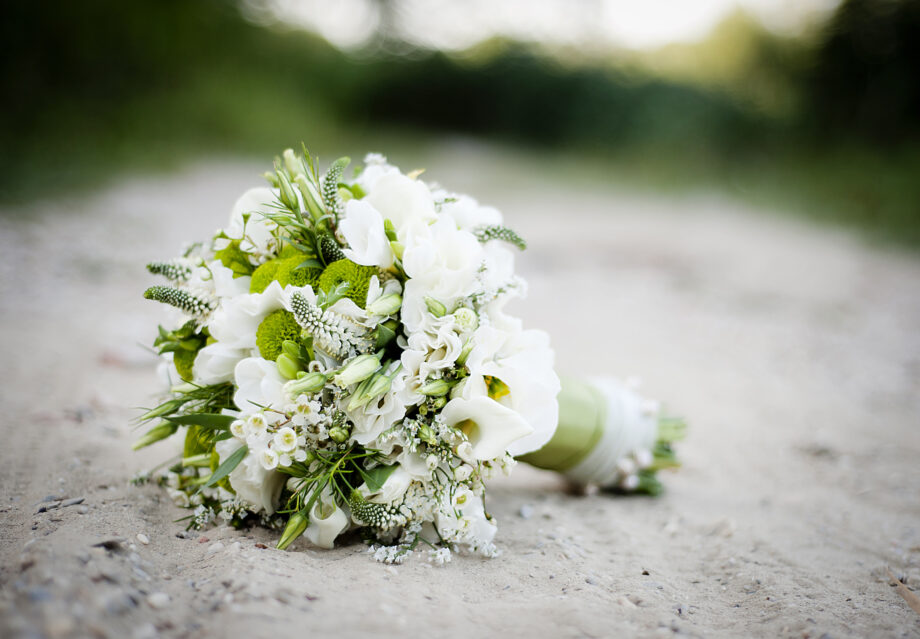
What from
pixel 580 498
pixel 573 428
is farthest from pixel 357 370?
pixel 580 498

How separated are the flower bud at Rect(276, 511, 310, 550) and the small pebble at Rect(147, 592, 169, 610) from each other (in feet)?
1.02


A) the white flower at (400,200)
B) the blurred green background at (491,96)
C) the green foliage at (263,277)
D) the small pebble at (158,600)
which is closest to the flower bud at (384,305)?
the white flower at (400,200)

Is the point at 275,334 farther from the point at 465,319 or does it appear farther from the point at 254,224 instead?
the point at 465,319

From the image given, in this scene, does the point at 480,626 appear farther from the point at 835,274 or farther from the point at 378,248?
the point at 835,274

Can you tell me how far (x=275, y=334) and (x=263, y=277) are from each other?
0.21m

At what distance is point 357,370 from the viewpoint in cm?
149

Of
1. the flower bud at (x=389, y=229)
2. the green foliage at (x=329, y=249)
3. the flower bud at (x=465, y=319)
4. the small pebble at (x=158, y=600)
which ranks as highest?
the flower bud at (x=389, y=229)

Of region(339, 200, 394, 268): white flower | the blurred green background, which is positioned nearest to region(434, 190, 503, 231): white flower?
region(339, 200, 394, 268): white flower

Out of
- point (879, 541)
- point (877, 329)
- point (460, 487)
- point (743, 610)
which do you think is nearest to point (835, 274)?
point (877, 329)

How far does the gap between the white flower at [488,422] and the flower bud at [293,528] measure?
1.51 ft

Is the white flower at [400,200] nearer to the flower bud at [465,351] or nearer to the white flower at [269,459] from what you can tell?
the flower bud at [465,351]

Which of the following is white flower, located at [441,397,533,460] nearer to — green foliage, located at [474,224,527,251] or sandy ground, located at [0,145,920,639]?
sandy ground, located at [0,145,920,639]

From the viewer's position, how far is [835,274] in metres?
6.91

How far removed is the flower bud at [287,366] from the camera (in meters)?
1.53
